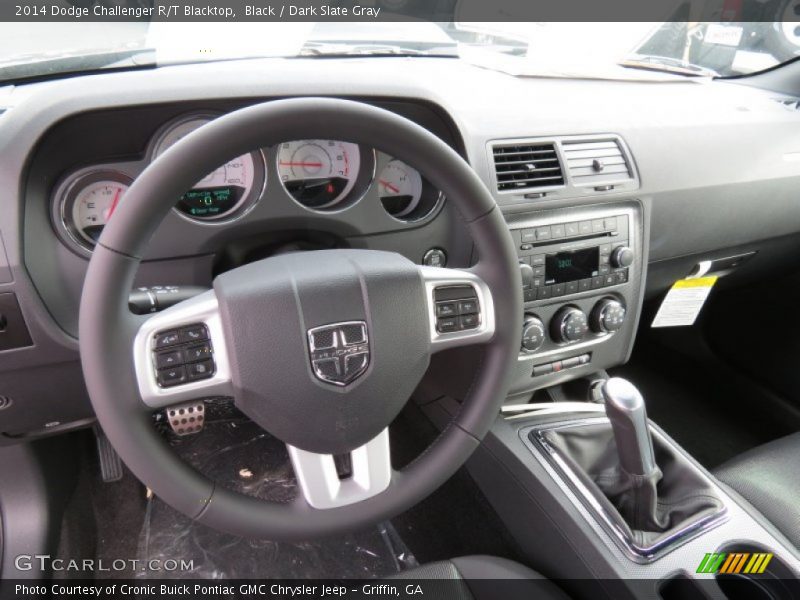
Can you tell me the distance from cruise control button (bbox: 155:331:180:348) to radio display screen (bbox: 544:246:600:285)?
80cm

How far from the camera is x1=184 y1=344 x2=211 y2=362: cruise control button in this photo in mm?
768

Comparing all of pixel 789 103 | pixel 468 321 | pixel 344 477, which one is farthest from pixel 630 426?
pixel 789 103

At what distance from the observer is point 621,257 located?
53.6 inches

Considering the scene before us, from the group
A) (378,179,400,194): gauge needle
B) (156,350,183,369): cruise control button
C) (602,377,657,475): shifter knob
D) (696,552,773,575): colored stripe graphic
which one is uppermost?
(378,179,400,194): gauge needle

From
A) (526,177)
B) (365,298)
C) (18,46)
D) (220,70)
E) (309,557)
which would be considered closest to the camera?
(365,298)

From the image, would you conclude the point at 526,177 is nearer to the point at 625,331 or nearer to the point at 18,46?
the point at 625,331

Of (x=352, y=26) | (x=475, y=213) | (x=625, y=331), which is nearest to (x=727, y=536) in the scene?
(x=625, y=331)

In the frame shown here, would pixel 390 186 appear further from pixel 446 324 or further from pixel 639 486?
pixel 639 486

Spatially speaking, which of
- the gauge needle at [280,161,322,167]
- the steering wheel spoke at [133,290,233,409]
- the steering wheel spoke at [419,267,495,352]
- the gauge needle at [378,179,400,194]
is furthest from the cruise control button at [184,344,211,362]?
the gauge needle at [378,179,400,194]

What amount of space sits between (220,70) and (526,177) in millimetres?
634

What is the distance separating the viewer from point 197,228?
1022 mm

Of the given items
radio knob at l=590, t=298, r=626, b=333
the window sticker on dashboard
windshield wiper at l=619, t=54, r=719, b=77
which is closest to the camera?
radio knob at l=590, t=298, r=626, b=333

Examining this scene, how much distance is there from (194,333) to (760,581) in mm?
1038

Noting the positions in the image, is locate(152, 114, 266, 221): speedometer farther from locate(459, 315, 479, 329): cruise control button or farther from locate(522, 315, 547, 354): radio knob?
→ locate(522, 315, 547, 354): radio knob
